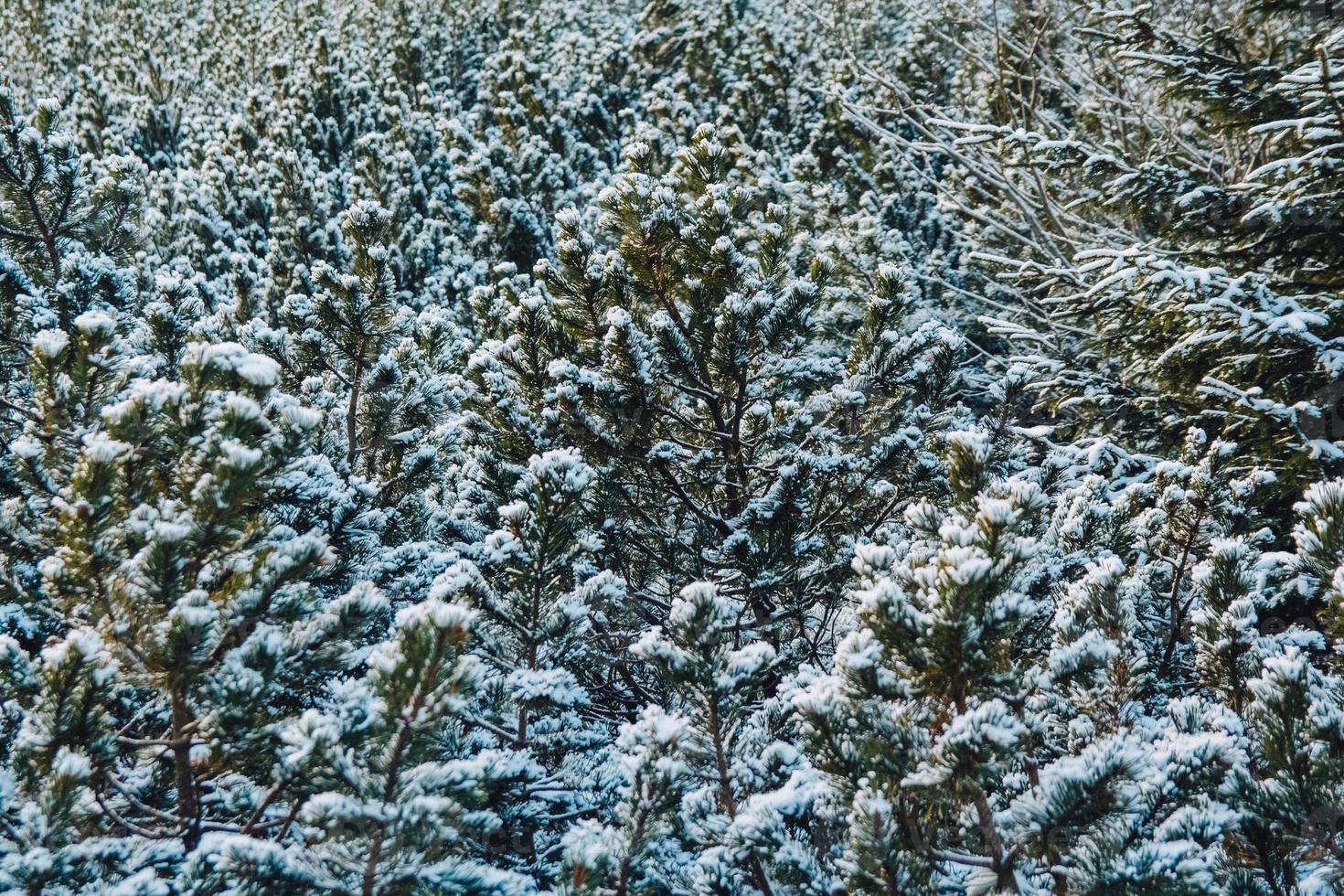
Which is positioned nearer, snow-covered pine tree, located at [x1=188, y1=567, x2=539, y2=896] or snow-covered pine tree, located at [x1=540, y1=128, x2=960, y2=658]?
snow-covered pine tree, located at [x1=188, y1=567, x2=539, y2=896]

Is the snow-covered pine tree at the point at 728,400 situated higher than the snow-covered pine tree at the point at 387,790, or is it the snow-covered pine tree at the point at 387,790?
the snow-covered pine tree at the point at 728,400

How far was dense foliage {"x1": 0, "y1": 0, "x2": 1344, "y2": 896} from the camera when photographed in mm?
1707

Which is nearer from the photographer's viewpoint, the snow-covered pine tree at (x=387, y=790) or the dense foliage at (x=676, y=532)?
the snow-covered pine tree at (x=387, y=790)

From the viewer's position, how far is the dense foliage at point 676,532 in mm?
1707

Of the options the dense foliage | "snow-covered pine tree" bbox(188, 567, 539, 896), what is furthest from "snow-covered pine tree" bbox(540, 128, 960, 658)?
"snow-covered pine tree" bbox(188, 567, 539, 896)

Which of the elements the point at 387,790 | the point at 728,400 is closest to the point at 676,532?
the point at 728,400

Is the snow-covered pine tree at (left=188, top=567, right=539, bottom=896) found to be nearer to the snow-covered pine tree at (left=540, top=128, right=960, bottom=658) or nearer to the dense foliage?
the dense foliage

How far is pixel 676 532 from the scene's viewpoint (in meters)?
4.23

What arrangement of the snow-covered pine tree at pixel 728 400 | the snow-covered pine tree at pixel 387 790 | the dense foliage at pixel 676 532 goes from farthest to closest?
the snow-covered pine tree at pixel 728 400 → the dense foliage at pixel 676 532 → the snow-covered pine tree at pixel 387 790

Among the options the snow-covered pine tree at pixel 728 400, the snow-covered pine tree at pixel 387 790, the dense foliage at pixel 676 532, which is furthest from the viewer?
the snow-covered pine tree at pixel 728 400

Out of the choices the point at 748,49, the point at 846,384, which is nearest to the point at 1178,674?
the point at 846,384

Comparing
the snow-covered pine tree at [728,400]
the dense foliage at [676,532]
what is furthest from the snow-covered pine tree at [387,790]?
the snow-covered pine tree at [728,400]

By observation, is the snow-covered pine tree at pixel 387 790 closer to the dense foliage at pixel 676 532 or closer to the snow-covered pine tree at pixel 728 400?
the dense foliage at pixel 676 532

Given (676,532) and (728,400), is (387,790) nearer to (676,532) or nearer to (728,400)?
(676,532)
